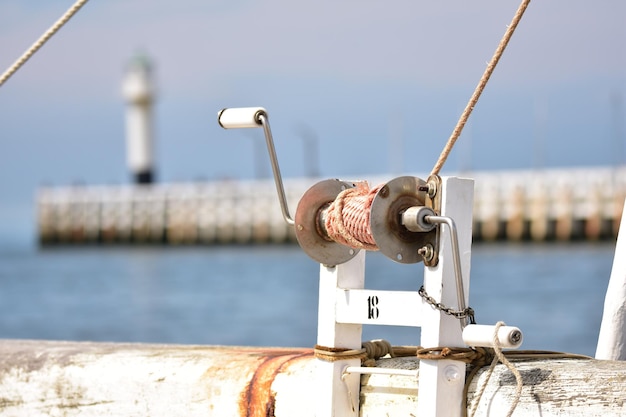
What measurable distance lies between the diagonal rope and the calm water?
12.3 metres

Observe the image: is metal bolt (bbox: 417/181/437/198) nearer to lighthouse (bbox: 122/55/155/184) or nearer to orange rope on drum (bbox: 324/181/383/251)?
orange rope on drum (bbox: 324/181/383/251)

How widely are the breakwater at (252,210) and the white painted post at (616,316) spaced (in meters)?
42.9

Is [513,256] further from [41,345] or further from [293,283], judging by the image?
[41,345]

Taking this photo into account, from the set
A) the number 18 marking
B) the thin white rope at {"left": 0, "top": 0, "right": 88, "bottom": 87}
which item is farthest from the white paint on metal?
the thin white rope at {"left": 0, "top": 0, "right": 88, "bottom": 87}

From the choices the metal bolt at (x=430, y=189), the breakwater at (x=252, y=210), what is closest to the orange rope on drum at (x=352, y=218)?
the metal bolt at (x=430, y=189)

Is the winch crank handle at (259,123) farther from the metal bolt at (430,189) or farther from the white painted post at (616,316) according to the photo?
the white painted post at (616,316)

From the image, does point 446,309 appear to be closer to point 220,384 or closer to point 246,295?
point 220,384

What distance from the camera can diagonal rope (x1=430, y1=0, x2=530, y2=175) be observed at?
300cm

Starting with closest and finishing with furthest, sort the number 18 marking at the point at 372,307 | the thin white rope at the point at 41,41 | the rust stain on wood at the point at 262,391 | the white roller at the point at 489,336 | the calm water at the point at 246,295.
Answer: the white roller at the point at 489,336, the number 18 marking at the point at 372,307, the rust stain on wood at the point at 262,391, the thin white rope at the point at 41,41, the calm water at the point at 246,295

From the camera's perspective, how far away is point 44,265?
60125mm

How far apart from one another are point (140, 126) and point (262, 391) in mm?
68421

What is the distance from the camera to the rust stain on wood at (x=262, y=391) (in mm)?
3367

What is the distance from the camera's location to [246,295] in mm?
36125

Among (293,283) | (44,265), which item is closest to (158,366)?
(293,283)
